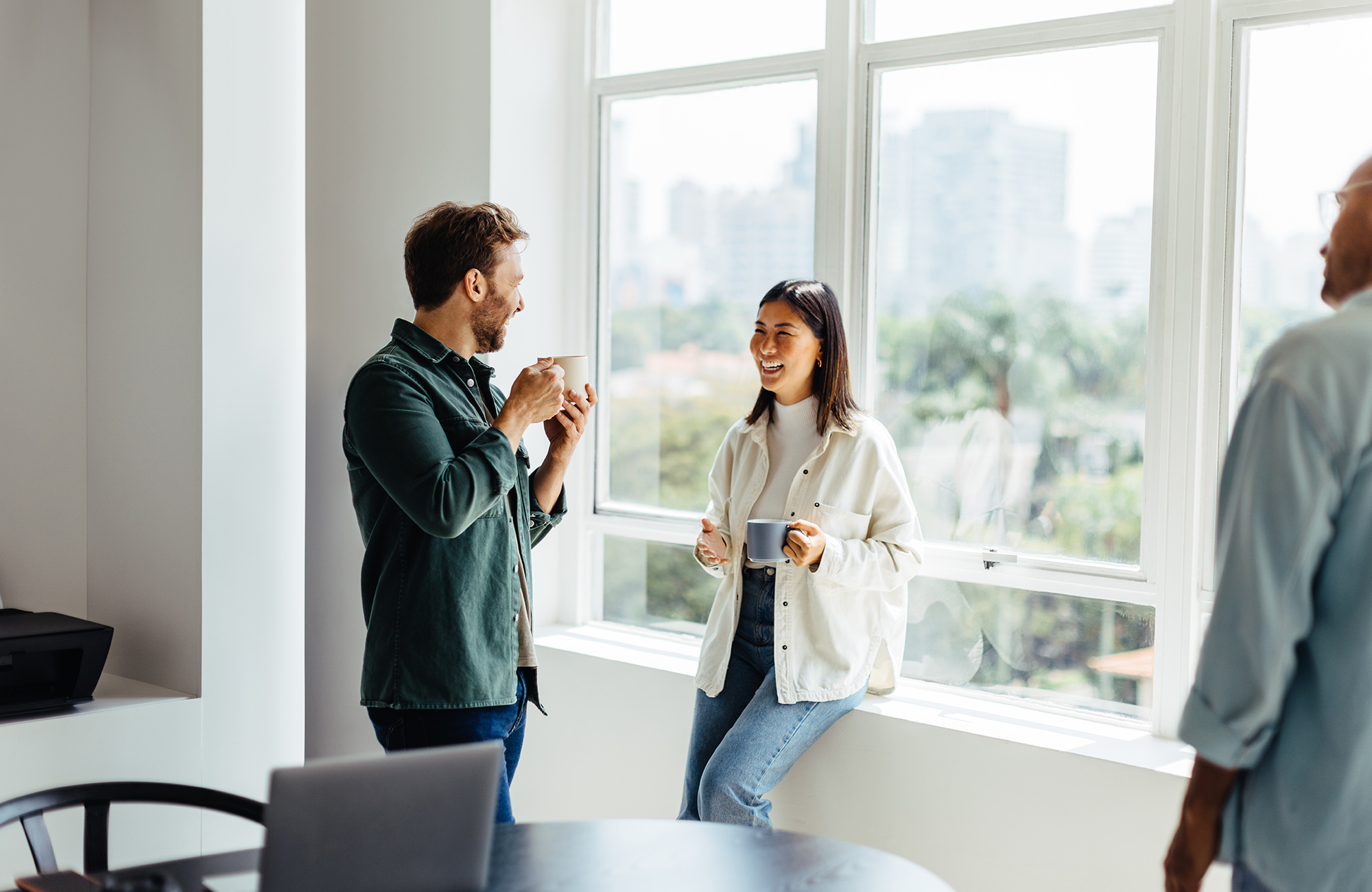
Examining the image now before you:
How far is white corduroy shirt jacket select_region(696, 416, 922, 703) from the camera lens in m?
2.32

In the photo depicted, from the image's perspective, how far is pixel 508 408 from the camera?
1.92m

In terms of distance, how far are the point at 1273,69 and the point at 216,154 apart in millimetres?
2300

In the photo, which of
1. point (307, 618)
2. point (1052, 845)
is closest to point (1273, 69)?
point (1052, 845)

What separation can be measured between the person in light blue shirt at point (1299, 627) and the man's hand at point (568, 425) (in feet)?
4.03

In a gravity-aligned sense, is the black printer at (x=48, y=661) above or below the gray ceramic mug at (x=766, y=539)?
below

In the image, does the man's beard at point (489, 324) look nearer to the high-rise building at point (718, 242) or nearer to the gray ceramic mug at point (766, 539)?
the gray ceramic mug at point (766, 539)

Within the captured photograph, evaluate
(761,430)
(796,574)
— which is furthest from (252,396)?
(796,574)

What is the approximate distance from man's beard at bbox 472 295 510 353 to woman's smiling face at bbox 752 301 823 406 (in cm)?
69

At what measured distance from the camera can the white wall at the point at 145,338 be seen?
2.23m

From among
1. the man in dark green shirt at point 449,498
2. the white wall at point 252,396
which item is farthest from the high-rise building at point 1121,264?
the white wall at point 252,396

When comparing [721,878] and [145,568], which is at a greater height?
[145,568]

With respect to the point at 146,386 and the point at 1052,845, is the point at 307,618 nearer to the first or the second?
the point at 146,386

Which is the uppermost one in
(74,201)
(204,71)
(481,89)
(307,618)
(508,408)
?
(481,89)

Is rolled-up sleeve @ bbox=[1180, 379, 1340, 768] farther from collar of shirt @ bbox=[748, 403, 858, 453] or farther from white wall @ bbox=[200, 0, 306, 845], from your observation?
white wall @ bbox=[200, 0, 306, 845]
